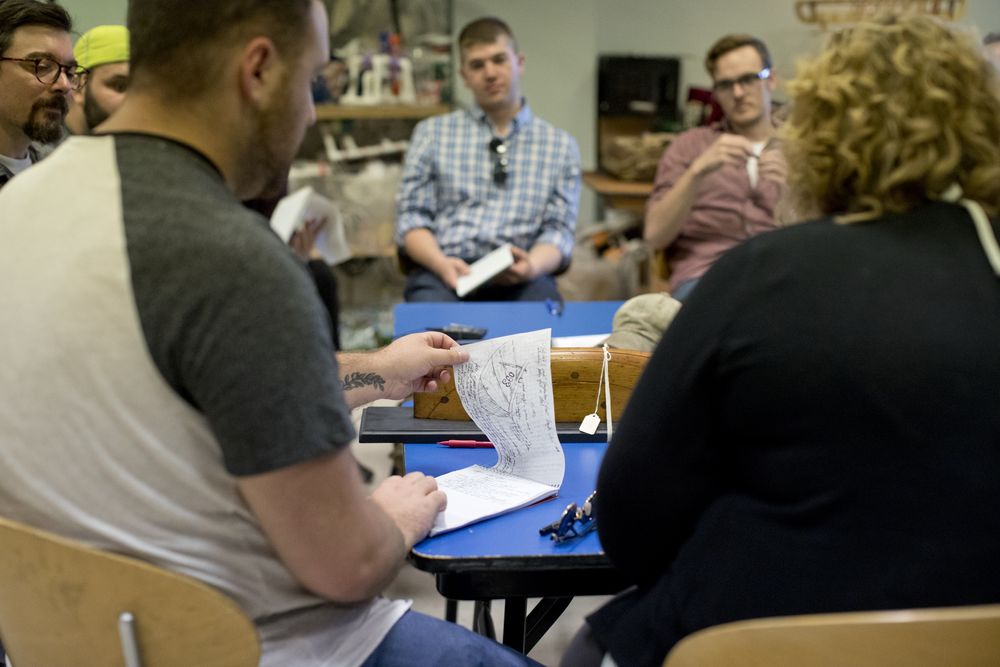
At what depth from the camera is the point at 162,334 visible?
0.87m

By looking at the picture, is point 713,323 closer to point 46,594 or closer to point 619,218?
point 46,594

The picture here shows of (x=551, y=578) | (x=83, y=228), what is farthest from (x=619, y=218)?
(x=83, y=228)

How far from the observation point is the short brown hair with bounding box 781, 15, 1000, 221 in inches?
36.4

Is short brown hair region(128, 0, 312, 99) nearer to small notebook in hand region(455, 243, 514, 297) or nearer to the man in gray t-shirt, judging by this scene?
the man in gray t-shirt

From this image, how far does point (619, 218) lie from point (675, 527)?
356cm

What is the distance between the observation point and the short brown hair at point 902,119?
0.92 meters

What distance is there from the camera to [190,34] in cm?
95

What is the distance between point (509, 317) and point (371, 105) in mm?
2351

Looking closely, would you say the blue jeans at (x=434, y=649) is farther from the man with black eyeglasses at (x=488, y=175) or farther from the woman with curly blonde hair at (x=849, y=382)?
the man with black eyeglasses at (x=488, y=175)

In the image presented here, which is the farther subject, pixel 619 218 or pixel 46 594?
pixel 619 218

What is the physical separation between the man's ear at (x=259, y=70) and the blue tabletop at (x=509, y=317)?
1.14m

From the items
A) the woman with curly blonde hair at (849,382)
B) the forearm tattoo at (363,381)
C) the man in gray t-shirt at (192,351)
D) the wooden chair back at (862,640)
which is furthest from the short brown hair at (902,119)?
the forearm tattoo at (363,381)

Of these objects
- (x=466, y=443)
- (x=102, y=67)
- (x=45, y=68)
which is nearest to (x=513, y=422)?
(x=466, y=443)

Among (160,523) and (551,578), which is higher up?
(160,523)
